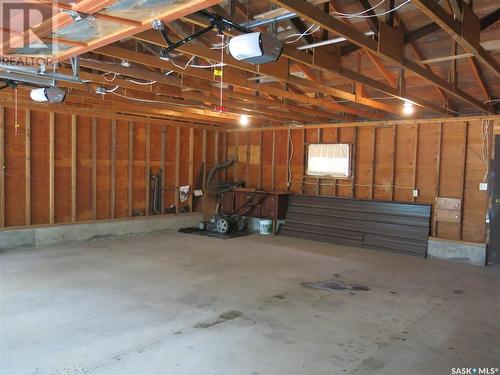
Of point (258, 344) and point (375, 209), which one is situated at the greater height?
point (375, 209)

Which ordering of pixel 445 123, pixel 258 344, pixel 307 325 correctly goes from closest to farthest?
pixel 258 344
pixel 307 325
pixel 445 123

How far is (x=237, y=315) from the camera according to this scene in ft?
11.9

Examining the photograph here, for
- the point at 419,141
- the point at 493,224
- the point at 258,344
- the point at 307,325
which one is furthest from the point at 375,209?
the point at 258,344

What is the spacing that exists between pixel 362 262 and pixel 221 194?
160 inches

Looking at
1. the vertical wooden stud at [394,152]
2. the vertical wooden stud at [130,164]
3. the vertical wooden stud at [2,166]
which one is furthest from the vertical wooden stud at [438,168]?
the vertical wooden stud at [2,166]

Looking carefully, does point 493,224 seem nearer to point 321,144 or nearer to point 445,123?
point 445,123

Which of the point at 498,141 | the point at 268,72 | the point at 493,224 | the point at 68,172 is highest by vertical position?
the point at 268,72

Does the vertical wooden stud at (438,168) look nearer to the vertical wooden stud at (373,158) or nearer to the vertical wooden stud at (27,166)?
the vertical wooden stud at (373,158)

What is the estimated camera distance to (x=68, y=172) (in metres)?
7.08

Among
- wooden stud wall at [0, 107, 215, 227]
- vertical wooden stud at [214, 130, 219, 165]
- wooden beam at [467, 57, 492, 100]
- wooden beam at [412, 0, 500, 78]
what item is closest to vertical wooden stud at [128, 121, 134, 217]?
wooden stud wall at [0, 107, 215, 227]

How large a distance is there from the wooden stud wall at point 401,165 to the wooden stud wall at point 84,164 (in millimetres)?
1982

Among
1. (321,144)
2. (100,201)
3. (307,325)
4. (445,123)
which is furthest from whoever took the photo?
(321,144)

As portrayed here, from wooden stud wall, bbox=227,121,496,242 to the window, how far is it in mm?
125

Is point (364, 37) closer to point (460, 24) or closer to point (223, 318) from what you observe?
point (460, 24)
